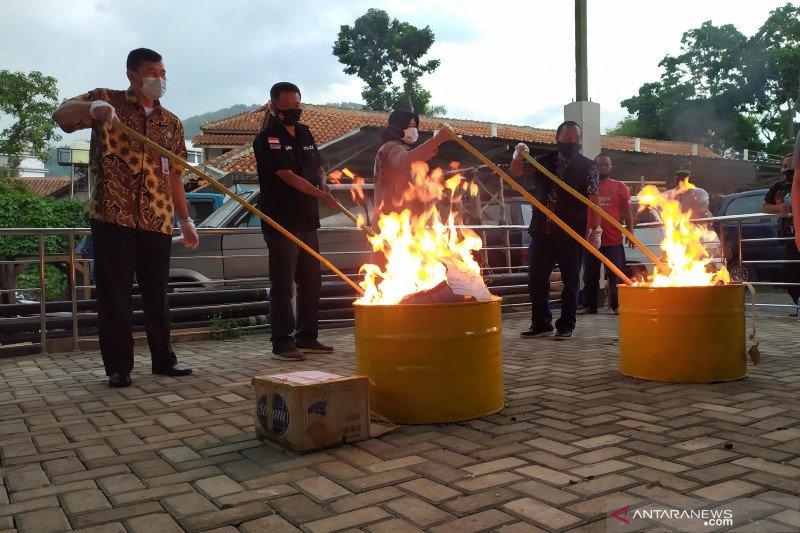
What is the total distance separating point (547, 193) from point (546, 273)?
783 mm

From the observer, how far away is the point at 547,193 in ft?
21.6

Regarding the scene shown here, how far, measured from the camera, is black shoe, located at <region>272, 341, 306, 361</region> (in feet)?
19.0

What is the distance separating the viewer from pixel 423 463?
2.85 m

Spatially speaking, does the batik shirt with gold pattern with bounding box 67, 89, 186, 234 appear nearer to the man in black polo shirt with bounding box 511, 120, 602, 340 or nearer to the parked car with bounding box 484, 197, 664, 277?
the man in black polo shirt with bounding box 511, 120, 602, 340

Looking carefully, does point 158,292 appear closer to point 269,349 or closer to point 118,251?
point 118,251

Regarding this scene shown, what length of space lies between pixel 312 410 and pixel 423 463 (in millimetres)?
571

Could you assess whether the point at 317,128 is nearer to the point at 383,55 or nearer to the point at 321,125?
the point at 321,125

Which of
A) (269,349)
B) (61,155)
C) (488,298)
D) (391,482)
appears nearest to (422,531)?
(391,482)

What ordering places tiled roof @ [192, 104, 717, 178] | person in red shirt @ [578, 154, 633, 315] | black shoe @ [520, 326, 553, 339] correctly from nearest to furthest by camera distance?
black shoe @ [520, 326, 553, 339]
person in red shirt @ [578, 154, 633, 315]
tiled roof @ [192, 104, 717, 178]

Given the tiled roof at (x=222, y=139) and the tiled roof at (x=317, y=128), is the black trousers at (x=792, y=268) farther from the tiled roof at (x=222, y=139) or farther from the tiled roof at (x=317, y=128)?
the tiled roof at (x=222, y=139)

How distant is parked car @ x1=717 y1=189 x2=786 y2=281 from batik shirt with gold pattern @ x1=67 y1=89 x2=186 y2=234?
923 cm

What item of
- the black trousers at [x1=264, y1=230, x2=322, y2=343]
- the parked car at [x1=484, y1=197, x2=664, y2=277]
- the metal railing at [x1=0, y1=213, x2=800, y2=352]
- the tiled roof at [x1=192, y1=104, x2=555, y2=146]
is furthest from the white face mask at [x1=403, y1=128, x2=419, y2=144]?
the tiled roof at [x1=192, y1=104, x2=555, y2=146]

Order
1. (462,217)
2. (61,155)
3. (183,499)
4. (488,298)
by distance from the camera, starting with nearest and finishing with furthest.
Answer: (183,499) < (488,298) < (462,217) < (61,155)

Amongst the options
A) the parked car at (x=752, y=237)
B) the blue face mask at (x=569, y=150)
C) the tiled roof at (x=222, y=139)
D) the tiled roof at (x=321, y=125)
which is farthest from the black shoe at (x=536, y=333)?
the tiled roof at (x=222, y=139)
